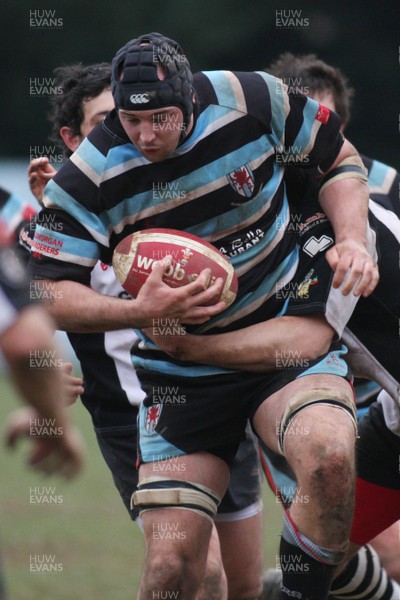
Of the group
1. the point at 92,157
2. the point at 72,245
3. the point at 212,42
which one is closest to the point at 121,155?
the point at 92,157

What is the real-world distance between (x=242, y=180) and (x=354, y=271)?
561 millimetres

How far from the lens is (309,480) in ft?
12.9

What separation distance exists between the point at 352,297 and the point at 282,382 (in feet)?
1.41

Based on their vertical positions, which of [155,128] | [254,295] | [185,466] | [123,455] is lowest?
[123,455]

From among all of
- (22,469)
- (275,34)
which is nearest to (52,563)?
(22,469)

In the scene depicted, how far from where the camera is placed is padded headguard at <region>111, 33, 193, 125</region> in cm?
418

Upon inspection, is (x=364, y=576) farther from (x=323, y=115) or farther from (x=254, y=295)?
(x=323, y=115)

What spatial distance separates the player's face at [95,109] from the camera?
18.5ft

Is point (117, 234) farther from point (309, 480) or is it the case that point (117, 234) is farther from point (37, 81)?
point (37, 81)

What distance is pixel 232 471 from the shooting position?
216 inches

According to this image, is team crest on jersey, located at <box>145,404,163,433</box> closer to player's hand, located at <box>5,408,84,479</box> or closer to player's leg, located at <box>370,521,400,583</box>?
player's hand, located at <box>5,408,84,479</box>

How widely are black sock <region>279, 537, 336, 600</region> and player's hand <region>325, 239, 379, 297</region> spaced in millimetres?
941

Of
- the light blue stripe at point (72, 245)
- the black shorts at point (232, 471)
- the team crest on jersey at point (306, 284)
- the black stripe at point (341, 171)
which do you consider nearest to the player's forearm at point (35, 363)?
the light blue stripe at point (72, 245)

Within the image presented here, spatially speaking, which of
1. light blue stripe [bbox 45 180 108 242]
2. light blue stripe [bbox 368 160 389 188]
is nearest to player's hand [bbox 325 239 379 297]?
light blue stripe [bbox 45 180 108 242]
